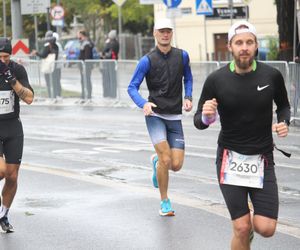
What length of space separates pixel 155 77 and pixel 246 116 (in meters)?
3.00

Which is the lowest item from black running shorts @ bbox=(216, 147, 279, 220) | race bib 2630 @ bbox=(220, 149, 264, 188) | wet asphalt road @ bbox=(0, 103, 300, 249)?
wet asphalt road @ bbox=(0, 103, 300, 249)

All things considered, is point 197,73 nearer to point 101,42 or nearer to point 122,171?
point 122,171

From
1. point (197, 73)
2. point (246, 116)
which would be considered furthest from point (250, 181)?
point (197, 73)

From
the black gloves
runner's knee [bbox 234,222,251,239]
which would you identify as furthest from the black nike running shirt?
the black gloves

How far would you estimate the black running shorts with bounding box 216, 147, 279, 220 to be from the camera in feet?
21.1

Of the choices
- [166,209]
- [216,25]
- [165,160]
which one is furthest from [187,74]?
[216,25]

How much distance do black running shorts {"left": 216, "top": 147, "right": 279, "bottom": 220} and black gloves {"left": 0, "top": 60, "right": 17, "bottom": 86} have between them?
2.79 m

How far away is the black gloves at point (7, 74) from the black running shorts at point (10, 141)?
399 millimetres

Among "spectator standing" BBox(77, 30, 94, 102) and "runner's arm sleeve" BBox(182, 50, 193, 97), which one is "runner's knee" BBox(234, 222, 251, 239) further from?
"spectator standing" BBox(77, 30, 94, 102)

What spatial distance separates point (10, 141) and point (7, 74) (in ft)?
2.13

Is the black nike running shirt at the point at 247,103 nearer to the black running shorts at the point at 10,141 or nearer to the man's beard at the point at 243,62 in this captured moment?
the man's beard at the point at 243,62

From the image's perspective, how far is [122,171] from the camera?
503 inches

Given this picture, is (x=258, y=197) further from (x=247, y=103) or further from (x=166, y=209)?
(x=166, y=209)

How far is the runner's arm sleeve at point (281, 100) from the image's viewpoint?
652cm
